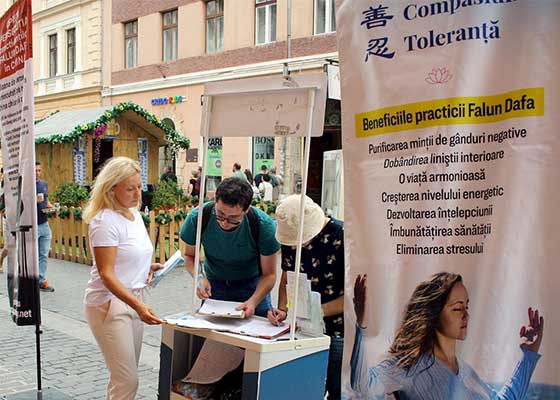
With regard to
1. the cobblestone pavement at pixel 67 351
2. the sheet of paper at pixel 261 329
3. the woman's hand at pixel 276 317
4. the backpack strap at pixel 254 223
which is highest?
the backpack strap at pixel 254 223

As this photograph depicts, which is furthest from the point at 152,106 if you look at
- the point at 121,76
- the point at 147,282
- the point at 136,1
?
the point at 147,282

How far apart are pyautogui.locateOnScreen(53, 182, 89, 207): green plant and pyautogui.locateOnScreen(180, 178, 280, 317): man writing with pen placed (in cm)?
907

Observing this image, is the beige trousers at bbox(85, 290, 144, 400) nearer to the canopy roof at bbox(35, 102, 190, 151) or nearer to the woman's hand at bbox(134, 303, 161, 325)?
the woman's hand at bbox(134, 303, 161, 325)

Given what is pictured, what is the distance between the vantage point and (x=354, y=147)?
2.25 m

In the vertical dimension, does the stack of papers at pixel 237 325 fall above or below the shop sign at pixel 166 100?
below

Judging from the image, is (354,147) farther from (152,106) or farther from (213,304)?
(152,106)

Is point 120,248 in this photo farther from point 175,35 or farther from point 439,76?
point 175,35

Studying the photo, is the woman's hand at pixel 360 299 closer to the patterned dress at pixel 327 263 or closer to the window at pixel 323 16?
the patterned dress at pixel 327 263

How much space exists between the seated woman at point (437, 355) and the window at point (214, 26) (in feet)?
70.5

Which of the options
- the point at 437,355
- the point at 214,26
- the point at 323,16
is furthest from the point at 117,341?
the point at 214,26

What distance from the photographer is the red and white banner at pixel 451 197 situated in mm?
1838

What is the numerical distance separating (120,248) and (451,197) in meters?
1.99

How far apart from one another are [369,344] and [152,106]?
2374cm

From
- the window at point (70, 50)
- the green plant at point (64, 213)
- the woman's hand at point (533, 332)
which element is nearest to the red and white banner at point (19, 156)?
the woman's hand at point (533, 332)
